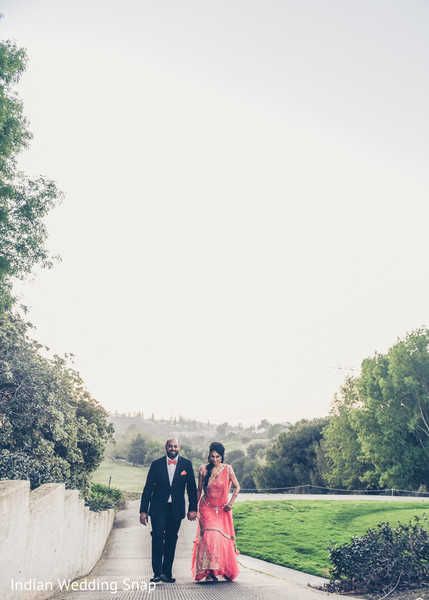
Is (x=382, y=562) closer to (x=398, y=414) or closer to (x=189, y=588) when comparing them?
(x=189, y=588)

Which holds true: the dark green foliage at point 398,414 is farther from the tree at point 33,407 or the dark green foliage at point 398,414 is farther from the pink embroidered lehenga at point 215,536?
the pink embroidered lehenga at point 215,536

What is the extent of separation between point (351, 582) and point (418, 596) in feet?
4.68

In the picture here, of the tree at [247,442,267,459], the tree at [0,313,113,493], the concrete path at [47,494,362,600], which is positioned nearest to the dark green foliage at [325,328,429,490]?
the tree at [0,313,113,493]

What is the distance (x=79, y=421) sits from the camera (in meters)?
17.4

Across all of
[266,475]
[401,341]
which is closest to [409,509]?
[401,341]

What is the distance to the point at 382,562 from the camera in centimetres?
675

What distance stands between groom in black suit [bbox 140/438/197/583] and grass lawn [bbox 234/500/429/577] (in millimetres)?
4129

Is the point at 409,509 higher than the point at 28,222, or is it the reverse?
the point at 28,222

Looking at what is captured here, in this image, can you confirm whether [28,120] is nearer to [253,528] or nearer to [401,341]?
[253,528]

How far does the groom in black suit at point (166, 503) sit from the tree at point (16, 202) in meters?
9.10

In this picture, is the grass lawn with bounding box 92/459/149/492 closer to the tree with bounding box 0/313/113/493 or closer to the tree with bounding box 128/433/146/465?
the tree with bounding box 128/433/146/465

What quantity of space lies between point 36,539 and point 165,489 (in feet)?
6.70

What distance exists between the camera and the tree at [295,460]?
46.9m

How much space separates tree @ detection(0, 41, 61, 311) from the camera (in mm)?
13477
